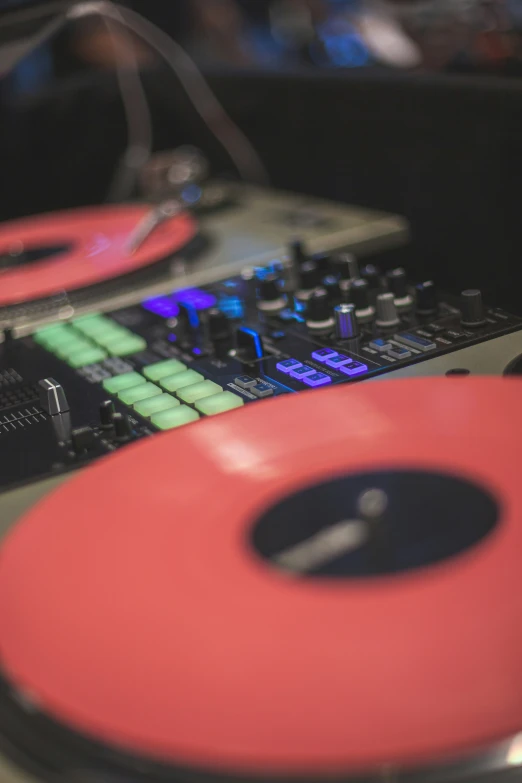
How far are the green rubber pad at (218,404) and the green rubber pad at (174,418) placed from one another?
10 millimetres

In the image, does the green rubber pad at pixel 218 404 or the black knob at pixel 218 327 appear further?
the black knob at pixel 218 327

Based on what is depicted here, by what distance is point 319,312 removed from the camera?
1.05 m

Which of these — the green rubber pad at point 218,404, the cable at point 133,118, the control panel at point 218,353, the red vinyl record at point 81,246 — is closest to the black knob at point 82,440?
the control panel at point 218,353

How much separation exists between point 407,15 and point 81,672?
2074 millimetres

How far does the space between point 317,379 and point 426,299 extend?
19 centimetres

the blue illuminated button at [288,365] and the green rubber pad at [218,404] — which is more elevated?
the green rubber pad at [218,404]

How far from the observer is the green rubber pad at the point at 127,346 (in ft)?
3.60

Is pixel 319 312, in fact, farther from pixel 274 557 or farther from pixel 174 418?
pixel 274 557

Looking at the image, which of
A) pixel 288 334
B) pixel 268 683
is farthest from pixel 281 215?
pixel 268 683

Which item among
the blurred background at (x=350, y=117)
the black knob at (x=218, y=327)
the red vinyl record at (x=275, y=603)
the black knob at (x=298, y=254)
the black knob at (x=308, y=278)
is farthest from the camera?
the blurred background at (x=350, y=117)

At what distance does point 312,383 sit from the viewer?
36.4 inches

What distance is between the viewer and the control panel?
90 cm

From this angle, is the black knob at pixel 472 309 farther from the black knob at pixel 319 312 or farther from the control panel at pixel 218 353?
the black knob at pixel 319 312

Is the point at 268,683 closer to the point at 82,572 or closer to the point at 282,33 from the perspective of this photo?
the point at 82,572
